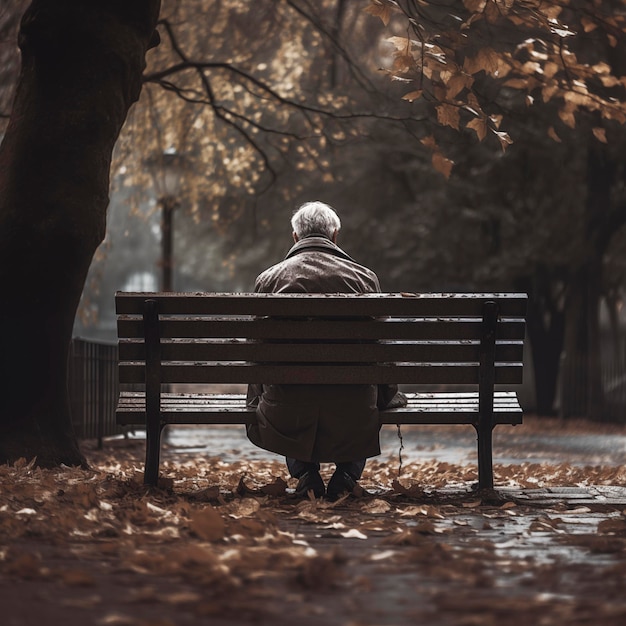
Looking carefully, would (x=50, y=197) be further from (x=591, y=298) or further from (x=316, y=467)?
(x=591, y=298)

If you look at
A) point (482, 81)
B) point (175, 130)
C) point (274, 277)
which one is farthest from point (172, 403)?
point (482, 81)

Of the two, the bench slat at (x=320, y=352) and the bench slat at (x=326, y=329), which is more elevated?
the bench slat at (x=326, y=329)

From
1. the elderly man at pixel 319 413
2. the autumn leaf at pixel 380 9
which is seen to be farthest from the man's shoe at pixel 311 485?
the autumn leaf at pixel 380 9

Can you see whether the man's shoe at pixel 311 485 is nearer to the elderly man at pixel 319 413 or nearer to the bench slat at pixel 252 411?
the elderly man at pixel 319 413

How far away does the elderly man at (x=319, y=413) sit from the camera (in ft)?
20.6

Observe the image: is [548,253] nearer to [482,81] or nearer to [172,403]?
[482,81]

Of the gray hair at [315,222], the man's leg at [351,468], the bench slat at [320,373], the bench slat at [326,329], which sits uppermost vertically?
the gray hair at [315,222]

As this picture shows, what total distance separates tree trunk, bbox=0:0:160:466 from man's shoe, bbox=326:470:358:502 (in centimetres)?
216

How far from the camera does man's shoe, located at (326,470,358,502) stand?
6344 millimetres

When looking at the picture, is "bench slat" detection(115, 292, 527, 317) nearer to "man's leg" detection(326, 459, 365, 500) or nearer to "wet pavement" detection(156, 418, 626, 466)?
"man's leg" detection(326, 459, 365, 500)

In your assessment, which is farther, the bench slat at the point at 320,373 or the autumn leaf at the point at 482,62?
the autumn leaf at the point at 482,62

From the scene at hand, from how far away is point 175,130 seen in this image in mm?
15758

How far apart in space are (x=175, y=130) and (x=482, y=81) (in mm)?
5877

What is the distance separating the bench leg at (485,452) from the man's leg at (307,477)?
35.1 inches
